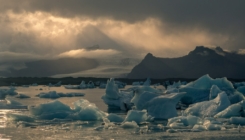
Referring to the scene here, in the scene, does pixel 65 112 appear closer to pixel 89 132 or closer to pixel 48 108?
pixel 48 108

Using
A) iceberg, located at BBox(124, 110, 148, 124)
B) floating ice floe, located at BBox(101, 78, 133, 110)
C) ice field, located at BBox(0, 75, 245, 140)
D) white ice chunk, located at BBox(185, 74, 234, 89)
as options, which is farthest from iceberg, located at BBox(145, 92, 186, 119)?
white ice chunk, located at BBox(185, 74, 234, 89)

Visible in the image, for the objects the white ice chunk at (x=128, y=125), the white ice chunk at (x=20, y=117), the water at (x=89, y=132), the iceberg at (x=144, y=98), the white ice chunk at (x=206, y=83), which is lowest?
the water at (x=89, y=132)

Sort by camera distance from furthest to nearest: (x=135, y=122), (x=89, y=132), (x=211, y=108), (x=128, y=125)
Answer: (x=211, y=108)
(x=135, y=122)
(x=128, y=125)
(x=89, y=132)

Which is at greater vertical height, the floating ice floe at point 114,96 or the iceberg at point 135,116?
the floating ice floe at point 114,96

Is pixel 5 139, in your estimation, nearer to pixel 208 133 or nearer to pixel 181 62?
pixel 208 133

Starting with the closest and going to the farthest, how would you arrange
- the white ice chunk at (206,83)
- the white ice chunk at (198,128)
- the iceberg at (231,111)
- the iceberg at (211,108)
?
the white ice chunk at (198,128), the iceberg at (231,111), the iceberg at (211,108), the white ice chunk at (206,83)

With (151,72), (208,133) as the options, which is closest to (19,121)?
(208,133)

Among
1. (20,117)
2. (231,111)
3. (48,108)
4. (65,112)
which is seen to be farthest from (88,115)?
(231,111)

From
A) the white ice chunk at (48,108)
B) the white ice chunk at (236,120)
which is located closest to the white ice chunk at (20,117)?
the white ice chunk at (48,108)

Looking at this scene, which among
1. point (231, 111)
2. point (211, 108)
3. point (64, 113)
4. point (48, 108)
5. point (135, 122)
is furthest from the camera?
point (211, 108)

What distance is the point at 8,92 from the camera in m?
40.8

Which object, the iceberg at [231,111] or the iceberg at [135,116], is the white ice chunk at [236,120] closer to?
the iceberg at [231,111]

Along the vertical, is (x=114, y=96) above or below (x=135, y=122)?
above

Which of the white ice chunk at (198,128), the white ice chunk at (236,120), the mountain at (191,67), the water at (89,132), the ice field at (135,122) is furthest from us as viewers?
the mountain at (191,67)
